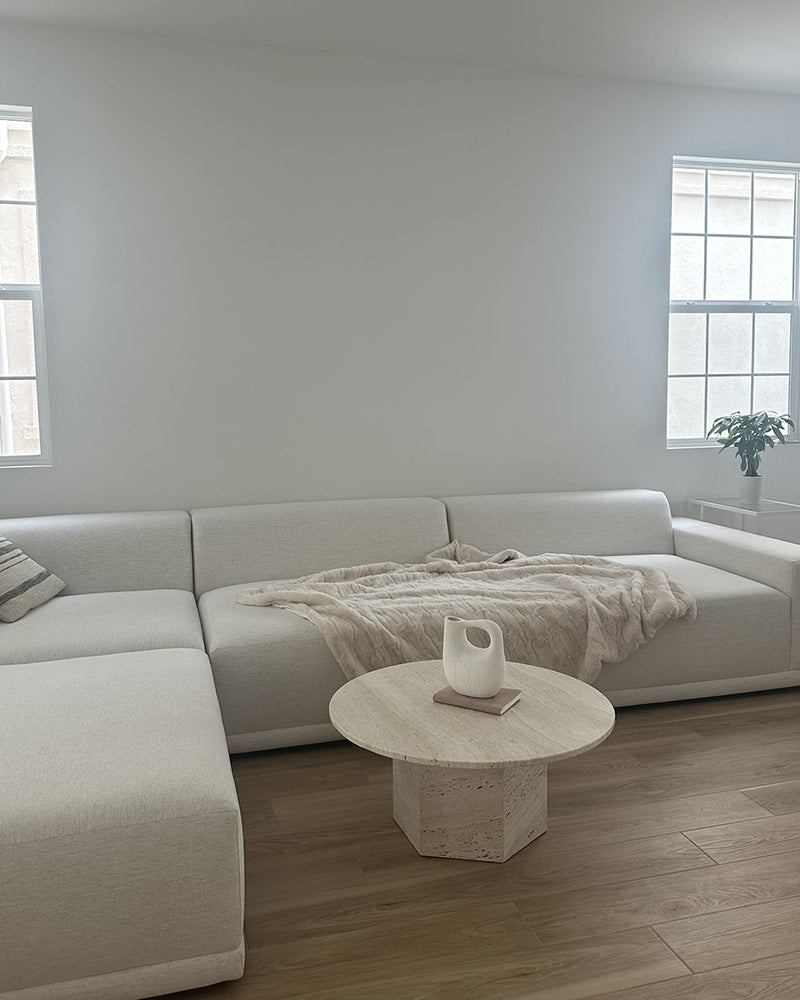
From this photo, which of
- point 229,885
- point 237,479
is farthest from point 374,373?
point 229,885

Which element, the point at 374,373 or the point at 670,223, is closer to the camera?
the point at 374,373

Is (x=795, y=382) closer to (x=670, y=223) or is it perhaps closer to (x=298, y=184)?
(x=670, y=223)

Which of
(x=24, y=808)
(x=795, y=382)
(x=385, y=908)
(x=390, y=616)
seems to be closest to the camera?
(x=24, y=808)

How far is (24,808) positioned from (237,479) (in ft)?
7.85

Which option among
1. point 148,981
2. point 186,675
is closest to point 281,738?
point 186,675

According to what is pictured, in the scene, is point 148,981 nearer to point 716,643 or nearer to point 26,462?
point 716,643

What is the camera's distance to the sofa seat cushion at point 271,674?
2857 mm

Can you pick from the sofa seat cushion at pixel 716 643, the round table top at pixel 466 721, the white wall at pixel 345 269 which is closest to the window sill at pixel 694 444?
the white wall at pixel 345 269

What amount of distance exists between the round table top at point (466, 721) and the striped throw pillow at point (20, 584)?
136cm

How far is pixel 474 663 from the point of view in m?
2.28

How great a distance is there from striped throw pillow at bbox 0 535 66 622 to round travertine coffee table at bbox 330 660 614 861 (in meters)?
1.36

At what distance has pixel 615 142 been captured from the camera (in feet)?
14.2

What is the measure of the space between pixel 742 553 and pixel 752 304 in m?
1.67

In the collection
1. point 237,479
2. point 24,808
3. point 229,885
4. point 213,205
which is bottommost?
point 229,885
